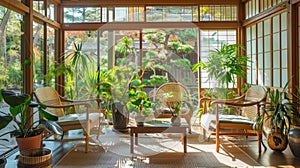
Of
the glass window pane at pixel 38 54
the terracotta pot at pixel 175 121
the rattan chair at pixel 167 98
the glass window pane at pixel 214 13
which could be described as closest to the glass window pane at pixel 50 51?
the glass window pane at pixel 38 54

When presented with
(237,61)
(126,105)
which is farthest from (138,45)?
(237,61)

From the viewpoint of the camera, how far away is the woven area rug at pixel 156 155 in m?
3.49

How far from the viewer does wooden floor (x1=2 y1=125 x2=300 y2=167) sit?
3465 millimetres

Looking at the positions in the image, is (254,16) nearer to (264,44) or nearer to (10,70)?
(264,44)

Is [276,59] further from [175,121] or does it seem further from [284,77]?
[175,121]

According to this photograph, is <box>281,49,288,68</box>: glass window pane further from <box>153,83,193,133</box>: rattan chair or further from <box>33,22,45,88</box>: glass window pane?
<box>33,22,45,88</box>: glass window pane

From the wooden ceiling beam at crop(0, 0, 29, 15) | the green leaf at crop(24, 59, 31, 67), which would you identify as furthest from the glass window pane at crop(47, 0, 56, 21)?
the green leaf at crop(24, 59, 31, 67)

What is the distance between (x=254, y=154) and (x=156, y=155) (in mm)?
1268

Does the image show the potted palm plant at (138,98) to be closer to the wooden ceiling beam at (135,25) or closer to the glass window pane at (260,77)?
the wooden ceiling beam at (135,25)

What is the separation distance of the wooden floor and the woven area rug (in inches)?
3.8

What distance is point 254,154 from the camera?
3.87m

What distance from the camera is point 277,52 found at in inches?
183

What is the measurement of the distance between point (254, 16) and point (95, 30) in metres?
3.04

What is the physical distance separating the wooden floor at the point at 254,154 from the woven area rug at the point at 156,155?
97 mm
